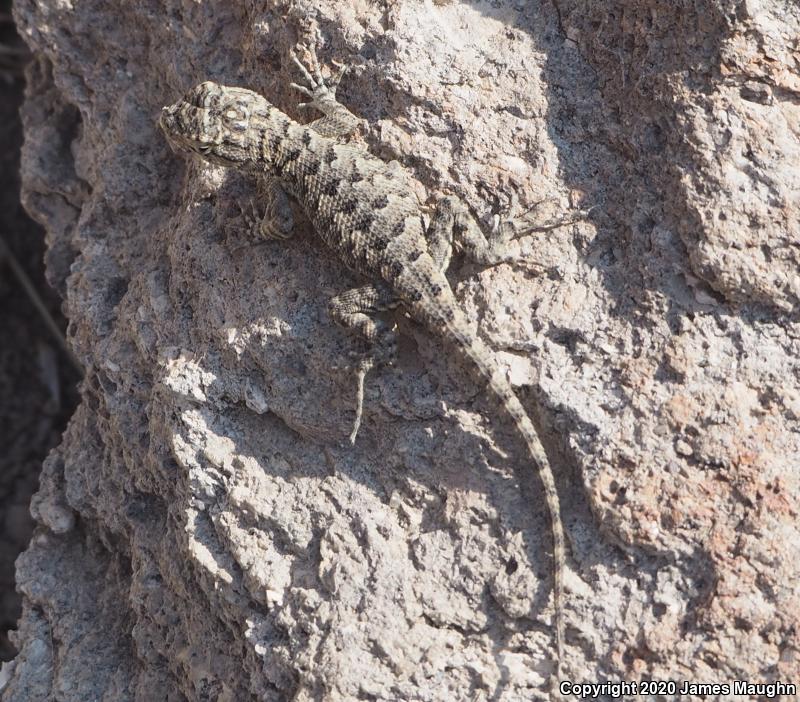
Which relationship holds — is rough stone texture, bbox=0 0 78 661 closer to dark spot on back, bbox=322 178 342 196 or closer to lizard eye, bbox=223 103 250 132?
lizard eye, bbox=223 103 250 132

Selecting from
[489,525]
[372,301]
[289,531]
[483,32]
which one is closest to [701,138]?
[483,32]

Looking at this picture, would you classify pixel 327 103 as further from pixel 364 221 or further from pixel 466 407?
pixel 466 407

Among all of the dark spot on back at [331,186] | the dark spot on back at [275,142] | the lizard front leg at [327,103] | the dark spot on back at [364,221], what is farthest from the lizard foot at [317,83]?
the dark spot on back at [364,221]

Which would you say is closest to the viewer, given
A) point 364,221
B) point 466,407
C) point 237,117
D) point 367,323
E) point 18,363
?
point 466,407

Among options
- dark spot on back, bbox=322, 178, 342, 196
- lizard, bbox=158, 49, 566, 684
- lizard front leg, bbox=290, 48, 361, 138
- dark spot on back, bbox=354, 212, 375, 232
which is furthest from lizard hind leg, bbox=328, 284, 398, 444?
lizard front leg, bbox=290, 48, 361, 138

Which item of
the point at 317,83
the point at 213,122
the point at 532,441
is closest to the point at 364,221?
the point at 317,83
